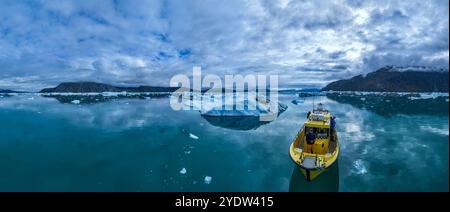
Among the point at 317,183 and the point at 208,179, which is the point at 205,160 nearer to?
the point at 208,179

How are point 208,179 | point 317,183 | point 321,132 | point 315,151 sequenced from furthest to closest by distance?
point 321,132 < point 315,151 < point 208,179 < point 317,183

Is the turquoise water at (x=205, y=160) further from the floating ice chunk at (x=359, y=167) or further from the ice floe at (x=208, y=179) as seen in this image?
the ice floe at (x=208, y=179)

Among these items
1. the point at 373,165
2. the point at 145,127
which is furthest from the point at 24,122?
the point at 373,165

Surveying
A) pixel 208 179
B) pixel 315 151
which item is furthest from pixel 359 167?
pixel 208 179

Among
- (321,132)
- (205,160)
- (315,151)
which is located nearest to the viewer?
(315,151)

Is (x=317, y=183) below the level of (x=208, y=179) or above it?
below
